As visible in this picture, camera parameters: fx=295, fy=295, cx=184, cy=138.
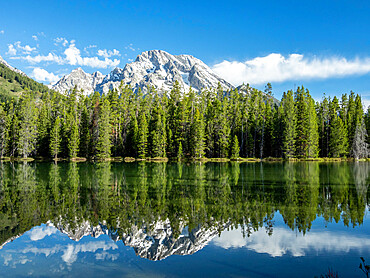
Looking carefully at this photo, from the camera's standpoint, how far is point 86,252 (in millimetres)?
12117

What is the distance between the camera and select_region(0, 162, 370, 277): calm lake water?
1029cm

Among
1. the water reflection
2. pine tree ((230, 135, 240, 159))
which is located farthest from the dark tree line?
pine tree ((230, 135, 240, 159))

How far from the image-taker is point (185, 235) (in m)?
13.4

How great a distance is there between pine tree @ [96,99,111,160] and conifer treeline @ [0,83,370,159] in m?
0.25

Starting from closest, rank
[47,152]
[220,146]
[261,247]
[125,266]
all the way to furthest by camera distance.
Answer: [125,266] → [261,247] → [220,146] → [47,152]

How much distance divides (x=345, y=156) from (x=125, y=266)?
89.6 meters

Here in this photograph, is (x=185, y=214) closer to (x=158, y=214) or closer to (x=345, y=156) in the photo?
(x=158, y=214)

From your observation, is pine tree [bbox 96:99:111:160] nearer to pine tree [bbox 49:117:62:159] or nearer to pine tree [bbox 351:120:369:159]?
pine tree [bbox 49:117:62:159]

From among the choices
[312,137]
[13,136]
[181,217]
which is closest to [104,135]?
[13,136]

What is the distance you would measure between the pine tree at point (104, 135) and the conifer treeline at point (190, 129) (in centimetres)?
25

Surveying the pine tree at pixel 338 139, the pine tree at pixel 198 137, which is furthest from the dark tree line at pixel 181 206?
the pine tree at pixel 338 139

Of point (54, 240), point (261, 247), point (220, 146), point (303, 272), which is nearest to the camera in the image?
point (303, 272)

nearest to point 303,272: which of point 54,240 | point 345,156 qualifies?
point 54,240

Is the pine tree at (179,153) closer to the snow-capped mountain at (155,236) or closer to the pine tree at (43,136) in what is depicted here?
the pine tree at (43,136)
